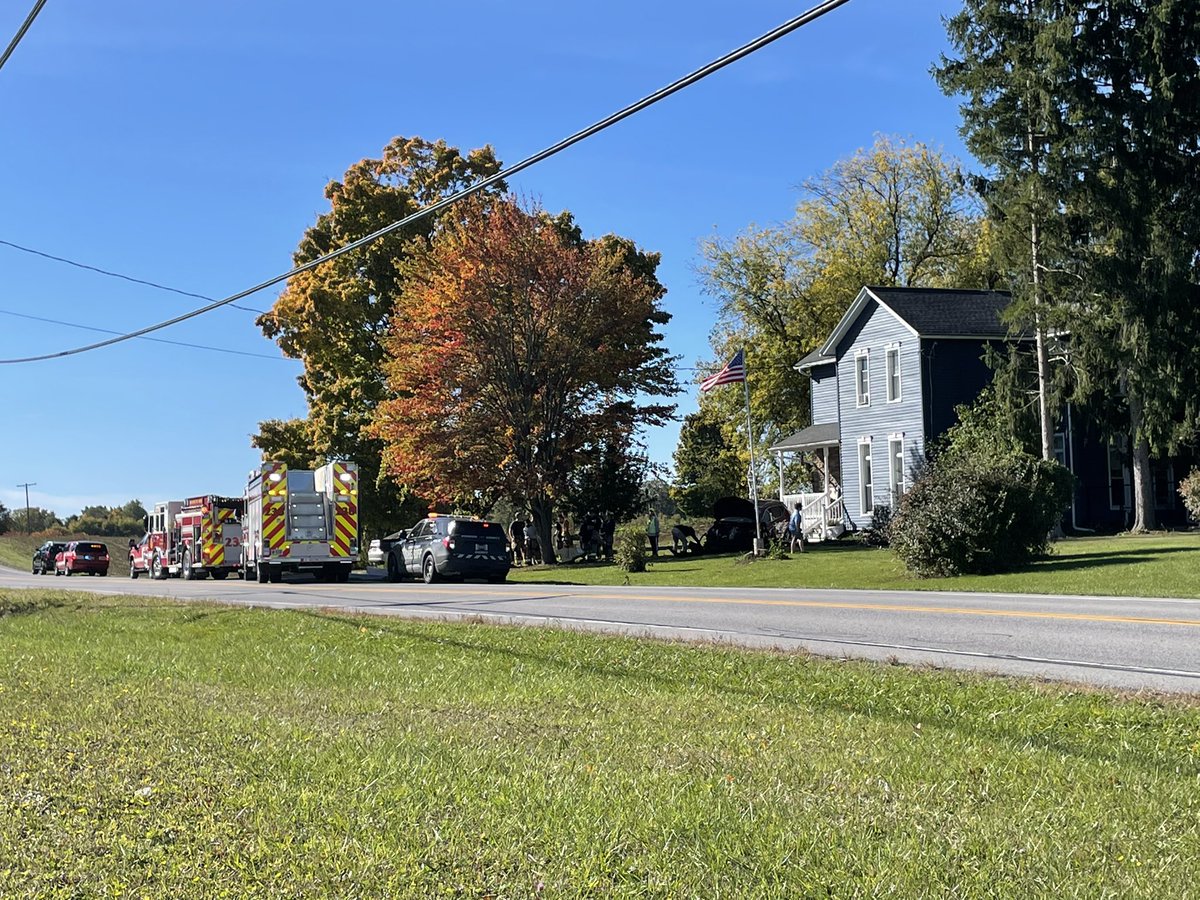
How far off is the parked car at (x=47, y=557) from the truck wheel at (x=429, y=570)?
34.6 m

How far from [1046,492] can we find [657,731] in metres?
20.1

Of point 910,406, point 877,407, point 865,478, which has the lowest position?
point 865,478

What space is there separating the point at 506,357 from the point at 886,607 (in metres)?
23.6

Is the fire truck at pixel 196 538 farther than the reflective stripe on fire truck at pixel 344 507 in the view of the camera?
Yes

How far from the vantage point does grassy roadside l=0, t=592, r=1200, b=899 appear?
4.87m

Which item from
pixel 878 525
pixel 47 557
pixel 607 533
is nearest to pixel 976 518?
pixel 878 525

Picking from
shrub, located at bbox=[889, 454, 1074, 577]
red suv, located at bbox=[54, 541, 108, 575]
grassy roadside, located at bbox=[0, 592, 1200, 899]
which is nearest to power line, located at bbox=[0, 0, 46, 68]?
grassy roadside, located at bbox=[0, 592, 1200, 899]

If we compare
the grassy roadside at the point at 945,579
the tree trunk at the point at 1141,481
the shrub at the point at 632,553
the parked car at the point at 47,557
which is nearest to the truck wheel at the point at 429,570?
the grassy roadside at the point at 945,579

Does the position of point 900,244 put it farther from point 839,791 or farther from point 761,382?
point 839,791

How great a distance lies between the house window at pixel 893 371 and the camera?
139ft

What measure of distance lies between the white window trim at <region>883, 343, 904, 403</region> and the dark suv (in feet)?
56.9

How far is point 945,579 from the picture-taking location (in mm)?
24266

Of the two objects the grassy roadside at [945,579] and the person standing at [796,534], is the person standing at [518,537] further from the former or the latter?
the person standing at [796,534]

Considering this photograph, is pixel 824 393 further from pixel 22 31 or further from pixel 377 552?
pixel 22 31
